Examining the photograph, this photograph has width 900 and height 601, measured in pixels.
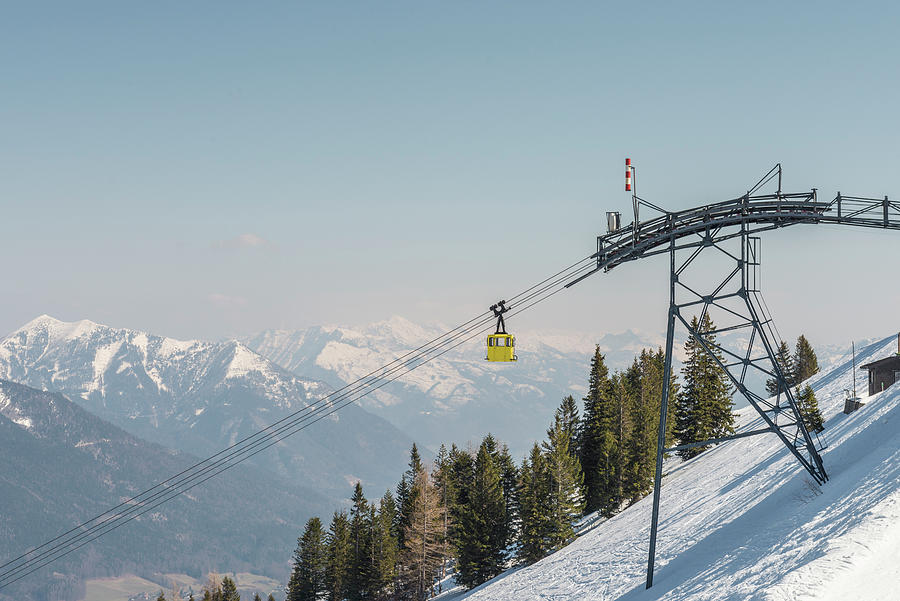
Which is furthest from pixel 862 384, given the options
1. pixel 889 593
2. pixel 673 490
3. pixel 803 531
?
pixel 889 593

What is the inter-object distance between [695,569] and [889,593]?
928 cm

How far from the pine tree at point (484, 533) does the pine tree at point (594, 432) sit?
9.22 meters

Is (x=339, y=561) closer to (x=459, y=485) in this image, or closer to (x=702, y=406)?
(x=459, y=485)

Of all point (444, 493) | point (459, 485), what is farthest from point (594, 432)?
point (459, 485)

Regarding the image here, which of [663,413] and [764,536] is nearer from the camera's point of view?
[764,536]

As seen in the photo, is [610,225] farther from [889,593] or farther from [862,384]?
[862,384]

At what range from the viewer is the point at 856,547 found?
55.9 ft

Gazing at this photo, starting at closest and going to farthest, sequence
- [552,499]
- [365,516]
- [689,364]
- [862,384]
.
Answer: [552,499] < [862,384] < [689,364] < [365,516]

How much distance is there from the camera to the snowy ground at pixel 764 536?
16641mm

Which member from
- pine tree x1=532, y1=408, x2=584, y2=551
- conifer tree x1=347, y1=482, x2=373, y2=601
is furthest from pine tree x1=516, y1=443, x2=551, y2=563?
conifer tree x1=347, y1=482, x2=373, y2=601

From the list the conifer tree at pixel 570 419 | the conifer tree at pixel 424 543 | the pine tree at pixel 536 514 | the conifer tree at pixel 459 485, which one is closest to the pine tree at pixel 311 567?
the conifer tree at pixel 424 543

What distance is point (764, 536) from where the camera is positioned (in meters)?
22.5

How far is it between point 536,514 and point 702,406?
2155 centimetres

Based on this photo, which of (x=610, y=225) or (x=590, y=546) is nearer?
(x=610, y=225)
